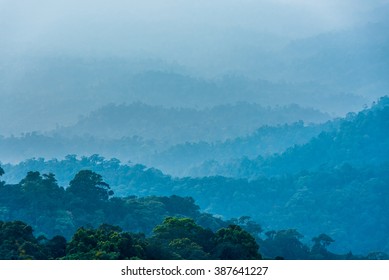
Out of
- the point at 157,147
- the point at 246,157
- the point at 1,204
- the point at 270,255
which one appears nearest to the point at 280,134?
the point at 246,157

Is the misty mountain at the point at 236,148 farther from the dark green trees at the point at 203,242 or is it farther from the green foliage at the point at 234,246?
the green foliage at the point at 234,246

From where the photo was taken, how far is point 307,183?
56.1 m

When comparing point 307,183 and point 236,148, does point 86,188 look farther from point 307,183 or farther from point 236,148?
point 236,148

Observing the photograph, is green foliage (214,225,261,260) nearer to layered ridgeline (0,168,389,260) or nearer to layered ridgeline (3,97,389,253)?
layered ridgeline (0,168,389,260)

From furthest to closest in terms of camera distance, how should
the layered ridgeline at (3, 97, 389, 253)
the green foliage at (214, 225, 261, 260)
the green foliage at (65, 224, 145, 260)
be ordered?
the layered ridgeline at (3, 97, 389, 253) → the green foliage at (214, 225, 261, 260) → the green foliage at (65, 224, 145, 260)

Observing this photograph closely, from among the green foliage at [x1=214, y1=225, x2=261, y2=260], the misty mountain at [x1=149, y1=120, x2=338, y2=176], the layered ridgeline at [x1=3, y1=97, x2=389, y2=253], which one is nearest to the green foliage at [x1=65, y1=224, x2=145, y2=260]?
the green foliage at [x1=214, y1=225, x2=261, y2=260]

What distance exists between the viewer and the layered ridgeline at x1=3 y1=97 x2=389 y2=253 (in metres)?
50.9

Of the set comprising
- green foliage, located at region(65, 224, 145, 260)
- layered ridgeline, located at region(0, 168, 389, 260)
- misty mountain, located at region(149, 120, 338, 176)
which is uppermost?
misty mountain, located at region(149, 120, 338, 176)

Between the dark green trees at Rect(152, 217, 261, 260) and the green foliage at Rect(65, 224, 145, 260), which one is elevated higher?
the dark green trees at Rect(152, 217, 261, 260)

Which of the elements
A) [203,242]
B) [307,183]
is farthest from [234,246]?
[307,183]

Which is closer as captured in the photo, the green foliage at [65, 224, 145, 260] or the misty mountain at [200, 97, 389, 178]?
the green foliage at [65, 224, 145, 260]

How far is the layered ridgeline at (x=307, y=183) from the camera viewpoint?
50.9 m

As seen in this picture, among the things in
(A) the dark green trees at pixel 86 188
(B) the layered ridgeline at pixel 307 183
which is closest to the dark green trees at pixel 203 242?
(A) the dark green trees at pixel 86 188

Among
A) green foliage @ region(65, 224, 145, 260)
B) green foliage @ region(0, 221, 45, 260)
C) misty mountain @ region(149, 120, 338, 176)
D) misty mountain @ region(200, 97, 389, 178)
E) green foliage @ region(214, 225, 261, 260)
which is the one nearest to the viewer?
green foliage @ region(65, 224, 145, 260)
